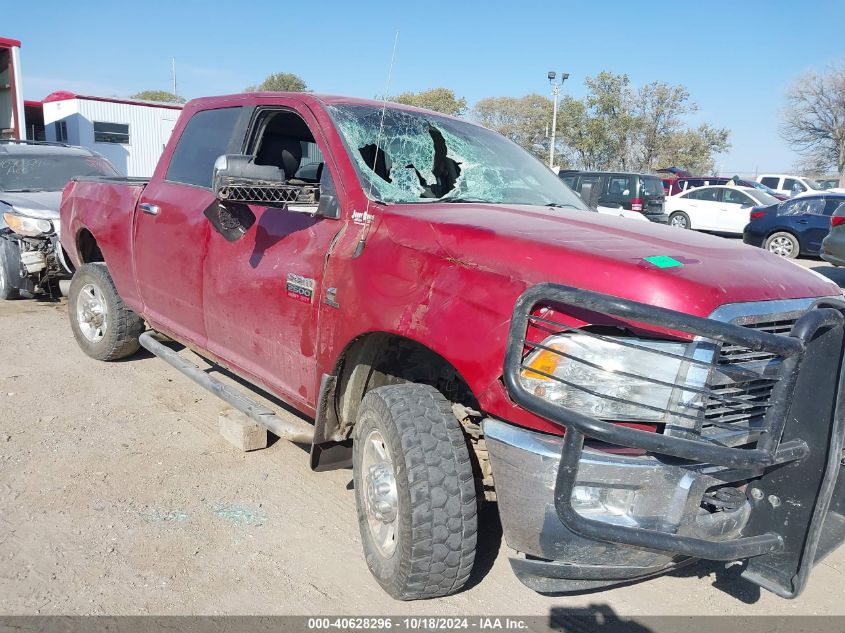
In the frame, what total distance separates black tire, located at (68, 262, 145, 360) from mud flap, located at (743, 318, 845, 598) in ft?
14.6

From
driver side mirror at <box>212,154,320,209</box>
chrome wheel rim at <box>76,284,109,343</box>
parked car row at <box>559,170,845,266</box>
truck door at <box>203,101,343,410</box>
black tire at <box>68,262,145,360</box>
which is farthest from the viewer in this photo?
parked car row at <box>559,170,845,266</box>

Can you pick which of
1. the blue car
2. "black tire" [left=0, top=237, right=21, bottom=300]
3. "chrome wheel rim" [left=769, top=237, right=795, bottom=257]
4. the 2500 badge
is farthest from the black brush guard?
Result: "chrome wheel rim" [left=769, top=237, right=795, bottom=257]

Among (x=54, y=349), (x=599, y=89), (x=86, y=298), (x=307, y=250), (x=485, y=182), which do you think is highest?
(x=599, y=89)

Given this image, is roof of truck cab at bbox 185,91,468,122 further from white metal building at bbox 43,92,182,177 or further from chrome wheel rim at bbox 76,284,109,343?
white metal building at bbox 43,92,182,177

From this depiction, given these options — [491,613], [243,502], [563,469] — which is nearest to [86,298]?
[243,502]

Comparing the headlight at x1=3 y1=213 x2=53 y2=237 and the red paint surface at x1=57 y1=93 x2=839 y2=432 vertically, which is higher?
the red paint surface at x1=57 y1=93 x2=839 y2=432

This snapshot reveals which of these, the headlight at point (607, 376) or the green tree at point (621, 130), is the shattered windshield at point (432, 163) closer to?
the headlight at point (607, 376)

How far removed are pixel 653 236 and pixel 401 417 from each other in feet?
4.08

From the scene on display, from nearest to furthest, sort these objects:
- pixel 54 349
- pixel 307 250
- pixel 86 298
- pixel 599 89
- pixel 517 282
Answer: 1. pixel 517 282
2. pixel 307 250
3. pixel 86 298
4. pixel 54 349
5. pixel 599 89

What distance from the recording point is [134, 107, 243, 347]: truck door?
404cm

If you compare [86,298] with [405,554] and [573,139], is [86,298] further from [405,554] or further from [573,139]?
[573,139]

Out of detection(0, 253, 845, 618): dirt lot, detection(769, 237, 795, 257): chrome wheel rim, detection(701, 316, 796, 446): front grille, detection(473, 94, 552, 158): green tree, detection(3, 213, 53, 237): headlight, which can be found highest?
detection(473, 94, 552, 158): green tree

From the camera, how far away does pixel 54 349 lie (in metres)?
6.04

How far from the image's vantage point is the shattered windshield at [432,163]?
3.30 metres
